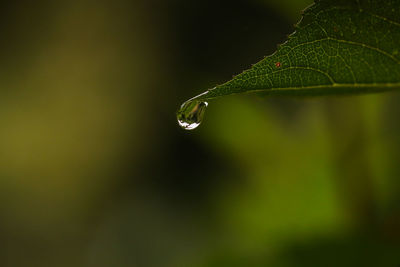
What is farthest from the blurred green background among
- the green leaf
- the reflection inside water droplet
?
the reflection inside water droplet

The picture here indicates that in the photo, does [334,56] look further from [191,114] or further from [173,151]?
[173,151]

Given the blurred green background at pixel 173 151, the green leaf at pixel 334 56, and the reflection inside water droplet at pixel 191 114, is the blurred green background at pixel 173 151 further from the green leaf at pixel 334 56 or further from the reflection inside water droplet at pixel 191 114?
the reflection inside water droplet at pixel 191 114

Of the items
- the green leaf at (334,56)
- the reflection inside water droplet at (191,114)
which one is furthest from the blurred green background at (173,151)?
the reflection inside water droplet at (191,114)

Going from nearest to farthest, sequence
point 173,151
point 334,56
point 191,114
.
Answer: point 334,56 → point 191,114 → point 173,151

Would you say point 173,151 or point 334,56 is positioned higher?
point 173,151

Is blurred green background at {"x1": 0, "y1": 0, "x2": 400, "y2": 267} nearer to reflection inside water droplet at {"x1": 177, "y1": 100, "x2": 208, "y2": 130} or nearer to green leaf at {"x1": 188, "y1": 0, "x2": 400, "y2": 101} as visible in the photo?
green leaf at {"x1": 188, "y1": 0, "x2": 400, "y2": 101}

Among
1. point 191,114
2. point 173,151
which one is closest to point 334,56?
point 191,114

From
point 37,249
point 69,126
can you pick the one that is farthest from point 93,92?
point 37,249
